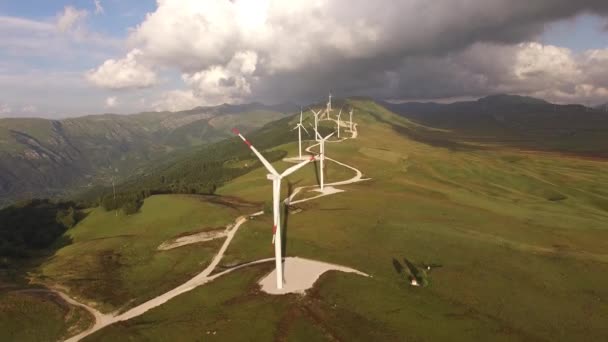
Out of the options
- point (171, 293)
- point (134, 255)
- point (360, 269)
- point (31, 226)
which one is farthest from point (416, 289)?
point (31, 226)

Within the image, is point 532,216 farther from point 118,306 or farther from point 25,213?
point 25,213

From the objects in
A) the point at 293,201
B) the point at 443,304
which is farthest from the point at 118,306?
the point at 293,201

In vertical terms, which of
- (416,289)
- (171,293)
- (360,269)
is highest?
(360,269)

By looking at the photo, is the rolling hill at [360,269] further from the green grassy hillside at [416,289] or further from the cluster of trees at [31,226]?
the cluster of trees at [31,226]

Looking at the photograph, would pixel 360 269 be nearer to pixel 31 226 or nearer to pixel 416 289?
pixel 416 289

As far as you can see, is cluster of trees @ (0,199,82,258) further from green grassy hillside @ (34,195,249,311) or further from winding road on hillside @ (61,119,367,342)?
winding road on hillside @ (61,119,367,342)

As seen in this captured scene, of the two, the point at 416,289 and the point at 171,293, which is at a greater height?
the point at 416,289
